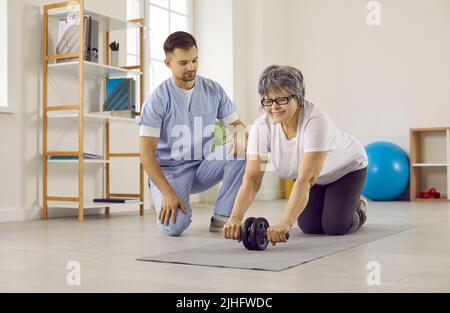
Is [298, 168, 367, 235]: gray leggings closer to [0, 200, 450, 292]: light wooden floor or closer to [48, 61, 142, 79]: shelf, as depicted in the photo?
[0, 200, 450, 292]: light wooden floor

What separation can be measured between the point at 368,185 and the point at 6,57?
10.8 feet

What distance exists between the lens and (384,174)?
18.6ft

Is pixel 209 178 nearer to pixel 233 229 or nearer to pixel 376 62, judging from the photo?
pixel 233 229

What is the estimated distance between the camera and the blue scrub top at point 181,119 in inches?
117

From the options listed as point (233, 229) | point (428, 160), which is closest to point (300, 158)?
point (233, 229)

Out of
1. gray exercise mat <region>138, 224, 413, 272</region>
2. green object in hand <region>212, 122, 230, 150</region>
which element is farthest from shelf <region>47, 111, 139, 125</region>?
gray exercise mat <region>138, 224, 413, 272</region>

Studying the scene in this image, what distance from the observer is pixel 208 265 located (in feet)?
6.64

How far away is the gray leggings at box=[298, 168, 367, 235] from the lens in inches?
111

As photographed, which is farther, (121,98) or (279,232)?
(121,98)

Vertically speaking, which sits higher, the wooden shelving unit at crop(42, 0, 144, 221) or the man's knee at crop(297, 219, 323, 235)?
the wooden shelving unit at crop(42, 0, 144, 221)

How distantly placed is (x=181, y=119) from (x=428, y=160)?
3.59 meters

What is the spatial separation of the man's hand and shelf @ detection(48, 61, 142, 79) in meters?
1.47

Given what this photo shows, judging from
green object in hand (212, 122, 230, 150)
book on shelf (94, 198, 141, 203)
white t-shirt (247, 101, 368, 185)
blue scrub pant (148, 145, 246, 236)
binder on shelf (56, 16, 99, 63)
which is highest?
binder on shelf (56, 16, 99, 63)
